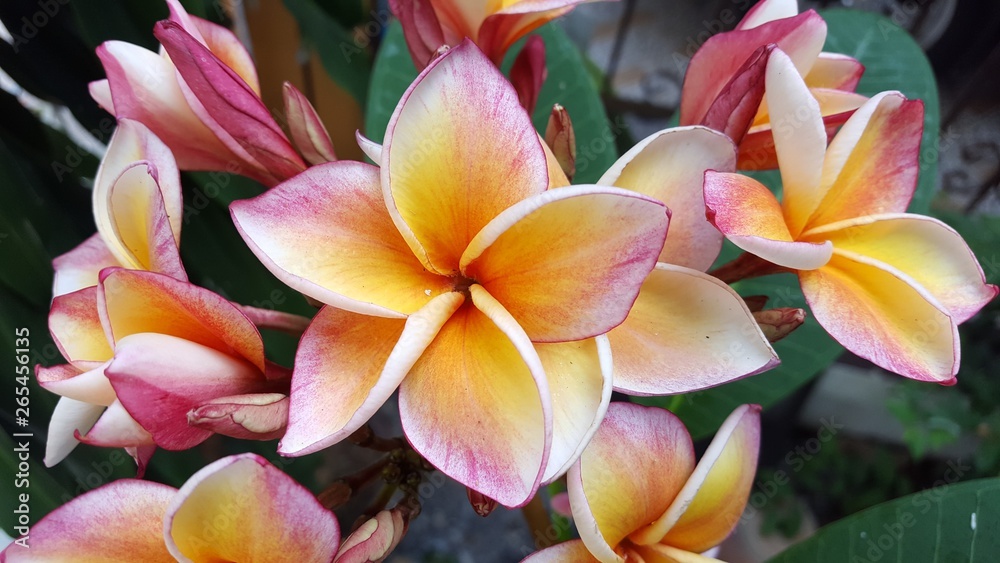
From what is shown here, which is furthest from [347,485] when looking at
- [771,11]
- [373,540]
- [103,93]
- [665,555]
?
[771,11]

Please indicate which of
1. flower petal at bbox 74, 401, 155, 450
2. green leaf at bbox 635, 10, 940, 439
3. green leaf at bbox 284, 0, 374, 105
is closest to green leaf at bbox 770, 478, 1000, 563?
green leaf at bbox 635, 10, 940, 439

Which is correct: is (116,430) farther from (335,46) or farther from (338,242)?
(335,46)

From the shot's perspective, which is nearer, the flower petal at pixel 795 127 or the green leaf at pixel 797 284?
the flower petal at pixel 795 127

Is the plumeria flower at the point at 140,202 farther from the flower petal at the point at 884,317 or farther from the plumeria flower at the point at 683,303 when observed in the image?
the flower petal at the point at 884,317

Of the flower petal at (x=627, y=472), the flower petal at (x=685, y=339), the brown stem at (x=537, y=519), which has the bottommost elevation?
the brown stem at (x=537, y=519)

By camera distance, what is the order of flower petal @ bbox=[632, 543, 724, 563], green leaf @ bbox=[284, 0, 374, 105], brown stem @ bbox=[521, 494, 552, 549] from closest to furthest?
1. flower petal @ bbox=[632, 543, 724, 563]
2. brown stem @ bbox=[521, 494, 552, 549]
3. green leaf @ bbox=[284, 0, 374, 105]

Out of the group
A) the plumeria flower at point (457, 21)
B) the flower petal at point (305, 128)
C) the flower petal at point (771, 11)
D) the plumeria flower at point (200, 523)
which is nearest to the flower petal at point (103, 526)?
the plumeria flower at point (200, 523)

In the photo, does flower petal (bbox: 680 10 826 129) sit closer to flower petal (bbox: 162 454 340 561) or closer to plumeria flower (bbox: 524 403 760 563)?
plumeria flower (bbox: 524 403 760 563)
